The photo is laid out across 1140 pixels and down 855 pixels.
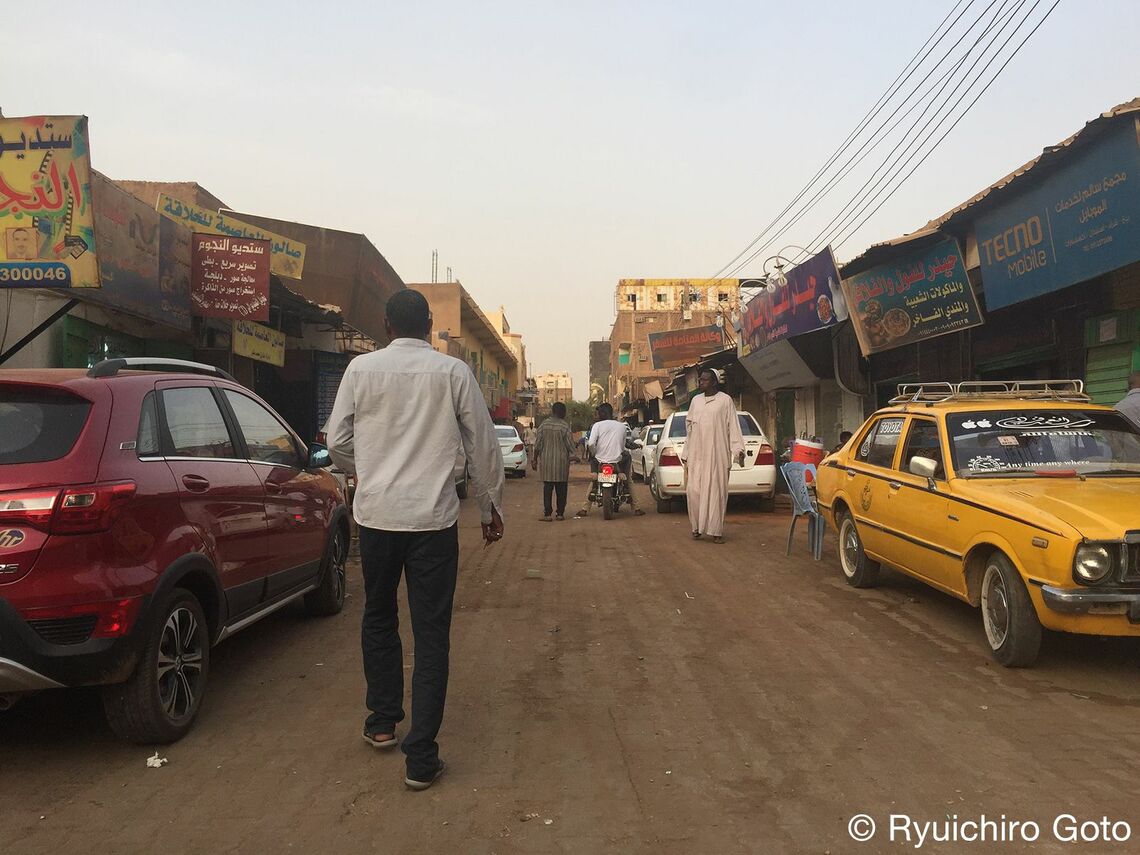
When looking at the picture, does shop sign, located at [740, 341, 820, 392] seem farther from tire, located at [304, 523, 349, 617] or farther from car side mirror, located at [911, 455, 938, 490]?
tire, located at [304, 523, 349, 617]

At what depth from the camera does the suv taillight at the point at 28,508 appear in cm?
322

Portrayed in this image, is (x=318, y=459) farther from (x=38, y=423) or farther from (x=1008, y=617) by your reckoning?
(x=1008, y=617)

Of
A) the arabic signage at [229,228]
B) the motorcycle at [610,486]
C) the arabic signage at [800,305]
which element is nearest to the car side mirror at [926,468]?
the motorcycle at [610,486]

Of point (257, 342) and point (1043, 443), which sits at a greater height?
point (257, 342)

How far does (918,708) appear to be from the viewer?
413 cm

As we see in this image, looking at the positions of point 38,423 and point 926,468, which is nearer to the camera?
point 38,423

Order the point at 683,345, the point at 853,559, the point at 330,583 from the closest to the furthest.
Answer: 1. the point at 330,583
2. the point at 853,559
3. the point at 683,345

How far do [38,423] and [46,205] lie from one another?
5.13 metres

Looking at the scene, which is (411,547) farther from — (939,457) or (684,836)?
(939,457)

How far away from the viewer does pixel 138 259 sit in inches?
416

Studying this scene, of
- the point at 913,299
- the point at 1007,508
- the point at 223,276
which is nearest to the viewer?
the point at 1007,508

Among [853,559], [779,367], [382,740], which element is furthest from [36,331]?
[779,367]

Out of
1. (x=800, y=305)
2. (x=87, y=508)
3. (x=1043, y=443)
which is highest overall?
(x=800, y=305)

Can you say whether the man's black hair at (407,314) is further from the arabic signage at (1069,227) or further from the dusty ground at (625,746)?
the arabic signage at (1069,227)
